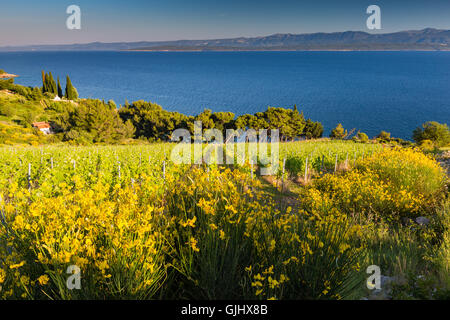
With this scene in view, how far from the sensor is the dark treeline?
141 ft

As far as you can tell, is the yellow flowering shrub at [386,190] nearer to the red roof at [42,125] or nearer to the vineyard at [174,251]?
the vineyard at [174,251]

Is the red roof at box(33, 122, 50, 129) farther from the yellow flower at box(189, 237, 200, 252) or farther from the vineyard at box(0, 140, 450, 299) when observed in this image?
the yellow flower at box(189, 237, 200, 252)

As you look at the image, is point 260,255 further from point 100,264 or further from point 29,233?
Answer: point 29,233

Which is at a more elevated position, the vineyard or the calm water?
the calm water

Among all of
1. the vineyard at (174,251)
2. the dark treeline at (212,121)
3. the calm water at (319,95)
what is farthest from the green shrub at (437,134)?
the vineyard at (174,251)

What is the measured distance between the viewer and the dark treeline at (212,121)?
141 ft

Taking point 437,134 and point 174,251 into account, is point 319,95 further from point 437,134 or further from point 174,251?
point 174,251

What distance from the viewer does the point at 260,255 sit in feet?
8.05

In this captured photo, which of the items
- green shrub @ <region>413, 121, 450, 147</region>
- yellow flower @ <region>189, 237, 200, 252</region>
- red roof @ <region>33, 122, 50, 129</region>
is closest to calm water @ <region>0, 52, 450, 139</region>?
green shrub @ <region>413, 121, 450, 147</region>

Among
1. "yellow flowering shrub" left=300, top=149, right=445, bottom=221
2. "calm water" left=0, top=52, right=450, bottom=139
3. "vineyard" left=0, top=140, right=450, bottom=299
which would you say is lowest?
"yellow flowering shrub" left=300, top=149, right=445, bottom=221

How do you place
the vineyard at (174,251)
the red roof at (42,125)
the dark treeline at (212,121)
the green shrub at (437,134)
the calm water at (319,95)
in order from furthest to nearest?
the calm water at (319,95) → the dark treeline at (212,121) → the red roof at (42,125) → the green shrub at (437,134) → the vineyard at (174,251)

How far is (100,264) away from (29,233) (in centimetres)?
94

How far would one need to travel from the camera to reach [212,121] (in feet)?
140
